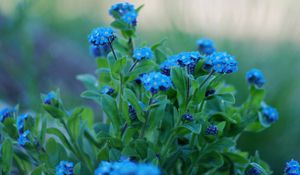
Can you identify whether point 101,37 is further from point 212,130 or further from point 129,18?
point 212,130

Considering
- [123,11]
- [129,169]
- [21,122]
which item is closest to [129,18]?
[123,11]

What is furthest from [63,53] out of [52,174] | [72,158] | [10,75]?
[52,174]

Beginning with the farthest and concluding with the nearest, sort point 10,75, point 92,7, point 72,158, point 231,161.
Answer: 1. point 92,7
2. point 10,75
3. point 72,158
4. point 231,161

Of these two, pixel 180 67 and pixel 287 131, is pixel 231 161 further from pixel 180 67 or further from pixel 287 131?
pixel 287 131

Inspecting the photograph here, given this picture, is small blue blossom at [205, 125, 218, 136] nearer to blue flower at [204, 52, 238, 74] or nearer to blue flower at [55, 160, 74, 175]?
blue flower at [204, 52, 238, 74]

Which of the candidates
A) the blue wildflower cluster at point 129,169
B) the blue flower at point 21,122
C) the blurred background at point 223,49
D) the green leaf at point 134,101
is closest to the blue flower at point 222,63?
the green leaf at point 134,101

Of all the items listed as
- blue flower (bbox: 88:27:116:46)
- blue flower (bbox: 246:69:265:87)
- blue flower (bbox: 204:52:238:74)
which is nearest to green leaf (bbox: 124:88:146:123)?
blue flower (bbox: 88:27:116:46)
